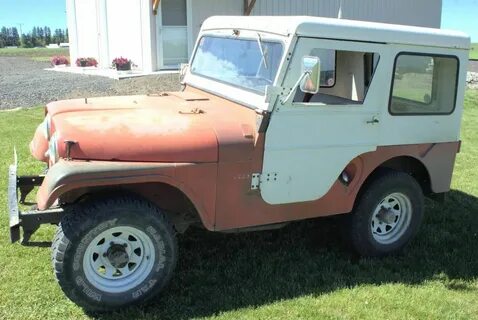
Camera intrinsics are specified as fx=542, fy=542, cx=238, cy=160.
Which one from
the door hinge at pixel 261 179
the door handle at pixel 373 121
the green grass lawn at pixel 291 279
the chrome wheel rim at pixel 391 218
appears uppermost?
the door handle at pixel 373 121

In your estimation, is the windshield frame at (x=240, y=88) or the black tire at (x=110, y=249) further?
the windshield frame at (x=240, y=88)

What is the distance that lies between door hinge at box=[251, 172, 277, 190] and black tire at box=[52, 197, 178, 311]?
0.66 m

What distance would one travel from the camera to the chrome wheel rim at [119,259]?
140 inches

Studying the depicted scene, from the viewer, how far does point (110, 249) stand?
3.59 metres

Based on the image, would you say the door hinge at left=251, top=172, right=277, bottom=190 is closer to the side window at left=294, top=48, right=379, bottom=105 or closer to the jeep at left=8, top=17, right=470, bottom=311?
the jeep at left=8, top=17, right=470, bottom=311

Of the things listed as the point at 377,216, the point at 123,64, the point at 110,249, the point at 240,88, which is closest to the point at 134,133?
the point at 110,249

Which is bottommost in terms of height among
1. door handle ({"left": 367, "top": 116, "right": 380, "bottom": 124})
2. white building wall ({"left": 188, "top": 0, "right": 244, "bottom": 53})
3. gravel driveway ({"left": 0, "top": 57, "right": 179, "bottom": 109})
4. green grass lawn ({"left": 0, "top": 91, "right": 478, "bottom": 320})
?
green grass lawn ({"left": 0, "top": 91, "right": 478, "bottom": 320})

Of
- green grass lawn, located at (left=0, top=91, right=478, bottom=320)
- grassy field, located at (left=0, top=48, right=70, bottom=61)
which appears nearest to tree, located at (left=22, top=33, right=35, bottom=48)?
grassy field, located at (left=0, top=48, right=70, bottom=61)

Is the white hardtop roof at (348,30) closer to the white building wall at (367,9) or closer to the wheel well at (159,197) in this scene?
the wheel well at (159,197)

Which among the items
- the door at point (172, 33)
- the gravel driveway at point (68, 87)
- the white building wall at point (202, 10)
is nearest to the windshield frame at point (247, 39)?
the gravel driveway at point (68, 87)

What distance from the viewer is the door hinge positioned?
153 inches

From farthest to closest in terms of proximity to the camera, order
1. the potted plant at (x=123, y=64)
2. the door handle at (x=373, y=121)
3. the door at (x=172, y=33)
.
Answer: the potted plant at (x=123, y=64) → the door at (x=172, y=33) → the door handle at (x=373, y=121)

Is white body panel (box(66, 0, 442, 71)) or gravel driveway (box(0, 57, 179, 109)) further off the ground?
white body panel (box(66, 0, 442, 71))

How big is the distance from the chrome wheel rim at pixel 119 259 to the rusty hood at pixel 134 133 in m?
0.53
